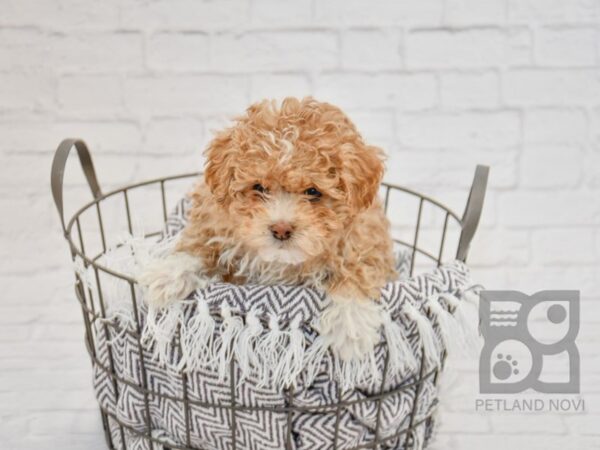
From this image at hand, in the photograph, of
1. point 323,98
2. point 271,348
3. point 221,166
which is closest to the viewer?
point 271,348

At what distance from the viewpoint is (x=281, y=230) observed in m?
1.35

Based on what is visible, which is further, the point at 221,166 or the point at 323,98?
the point at 323,98

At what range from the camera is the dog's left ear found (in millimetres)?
1361

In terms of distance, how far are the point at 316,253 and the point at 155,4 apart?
3.47 feet

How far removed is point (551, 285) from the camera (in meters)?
2.29

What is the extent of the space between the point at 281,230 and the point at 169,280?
23cm

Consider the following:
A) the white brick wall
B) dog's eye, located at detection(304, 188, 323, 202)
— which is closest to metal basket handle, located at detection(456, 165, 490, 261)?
dog's eye, located at detection(304, 188, 323, 202)

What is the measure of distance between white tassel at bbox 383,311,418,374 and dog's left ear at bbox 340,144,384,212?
0.72 feet

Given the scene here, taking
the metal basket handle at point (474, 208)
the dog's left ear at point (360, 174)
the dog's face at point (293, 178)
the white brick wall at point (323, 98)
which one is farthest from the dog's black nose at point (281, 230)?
the white brick wall at point (323, 98)

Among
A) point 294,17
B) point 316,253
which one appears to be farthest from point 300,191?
point 294,17

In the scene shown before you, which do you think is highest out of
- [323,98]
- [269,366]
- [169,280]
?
[323,98]

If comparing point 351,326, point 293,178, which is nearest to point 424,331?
point 351,326

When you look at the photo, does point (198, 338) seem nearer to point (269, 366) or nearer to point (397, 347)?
point (269, 366)

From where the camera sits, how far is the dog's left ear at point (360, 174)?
4.47ft
